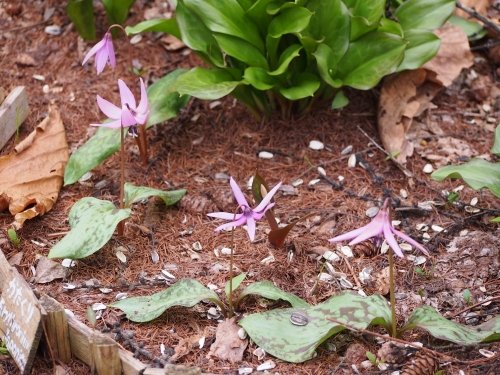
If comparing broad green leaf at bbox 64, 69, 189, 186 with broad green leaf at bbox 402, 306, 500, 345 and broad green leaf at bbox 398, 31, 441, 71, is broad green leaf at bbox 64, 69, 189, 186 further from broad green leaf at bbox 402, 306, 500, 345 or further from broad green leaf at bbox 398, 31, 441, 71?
broad green leaf at bbox 402, 306, 500, 345

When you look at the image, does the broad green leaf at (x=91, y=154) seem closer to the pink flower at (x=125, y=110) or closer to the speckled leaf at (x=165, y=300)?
the pink flower at (x=125, y=110)

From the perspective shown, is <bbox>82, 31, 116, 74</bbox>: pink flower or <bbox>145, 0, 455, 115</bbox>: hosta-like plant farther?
<bbox>145, 0, 455, 115</bbox>: hosta-like plant

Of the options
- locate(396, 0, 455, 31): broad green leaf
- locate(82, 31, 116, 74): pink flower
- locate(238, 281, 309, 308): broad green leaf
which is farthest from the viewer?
locate(396, 0, 455, 31): broad green leaf

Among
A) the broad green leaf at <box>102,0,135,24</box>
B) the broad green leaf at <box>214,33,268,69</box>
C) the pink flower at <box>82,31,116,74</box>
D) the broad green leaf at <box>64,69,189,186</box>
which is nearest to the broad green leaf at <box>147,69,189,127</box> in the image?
the broad green leaf at <box>64,69,189,186</box>

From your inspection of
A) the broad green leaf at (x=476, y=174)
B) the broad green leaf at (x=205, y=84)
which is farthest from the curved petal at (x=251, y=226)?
the broad green leaf at (x=205, y=84)

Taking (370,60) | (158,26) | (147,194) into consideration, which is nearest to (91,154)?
(147,194)

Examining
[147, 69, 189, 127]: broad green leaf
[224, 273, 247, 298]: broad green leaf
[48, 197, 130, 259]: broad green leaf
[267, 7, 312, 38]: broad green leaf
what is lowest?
[224, 273, 247, 298]: broad green leaf

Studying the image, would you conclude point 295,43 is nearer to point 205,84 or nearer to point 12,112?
point 205,84
